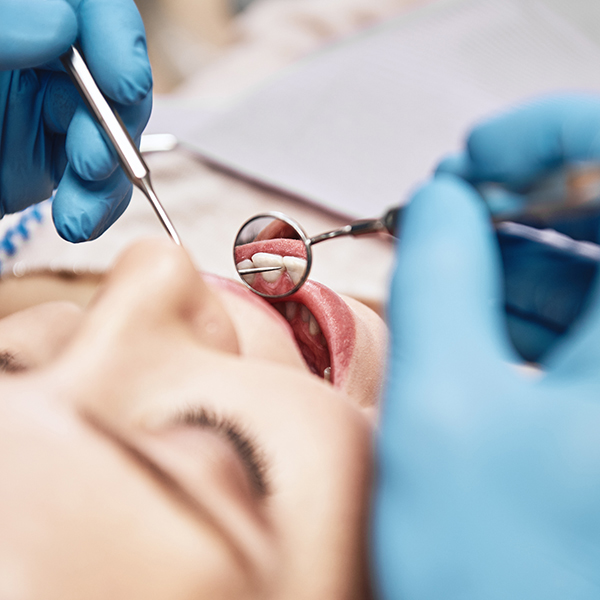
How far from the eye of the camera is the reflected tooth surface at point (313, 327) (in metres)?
0.69

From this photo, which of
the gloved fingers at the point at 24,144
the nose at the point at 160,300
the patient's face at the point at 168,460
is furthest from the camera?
the gloved fingers at the point at 24,144

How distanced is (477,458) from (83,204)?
2.03 ft

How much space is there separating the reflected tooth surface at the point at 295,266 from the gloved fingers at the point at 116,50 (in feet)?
1.03

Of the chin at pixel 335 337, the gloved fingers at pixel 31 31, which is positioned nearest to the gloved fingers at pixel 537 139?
the chin at pixel 335 337

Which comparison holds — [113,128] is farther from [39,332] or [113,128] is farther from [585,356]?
[585,356]

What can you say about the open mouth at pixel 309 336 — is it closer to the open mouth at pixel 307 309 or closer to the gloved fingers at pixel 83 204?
the open mouth at pixel 307 309

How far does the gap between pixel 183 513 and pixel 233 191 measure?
2.88 ft

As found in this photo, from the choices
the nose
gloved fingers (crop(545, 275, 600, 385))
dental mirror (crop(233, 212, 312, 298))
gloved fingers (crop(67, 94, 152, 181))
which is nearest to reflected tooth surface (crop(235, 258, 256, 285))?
dental mirror (crop(233, 212, 312, 298))

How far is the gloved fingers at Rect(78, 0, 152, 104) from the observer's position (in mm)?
694

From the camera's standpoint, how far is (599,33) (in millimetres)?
1370

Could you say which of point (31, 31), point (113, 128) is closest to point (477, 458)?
point (113, 128)

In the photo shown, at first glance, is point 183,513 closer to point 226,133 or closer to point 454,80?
point 226,133

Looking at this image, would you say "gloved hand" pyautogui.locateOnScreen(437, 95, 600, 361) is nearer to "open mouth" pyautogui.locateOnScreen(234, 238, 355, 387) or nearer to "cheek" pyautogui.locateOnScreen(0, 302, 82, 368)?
"open mouth" pyautogui.locateOnScreen(234, 238, 355, 387)

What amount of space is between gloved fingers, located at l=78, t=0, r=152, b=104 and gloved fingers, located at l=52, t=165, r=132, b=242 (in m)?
0.13
